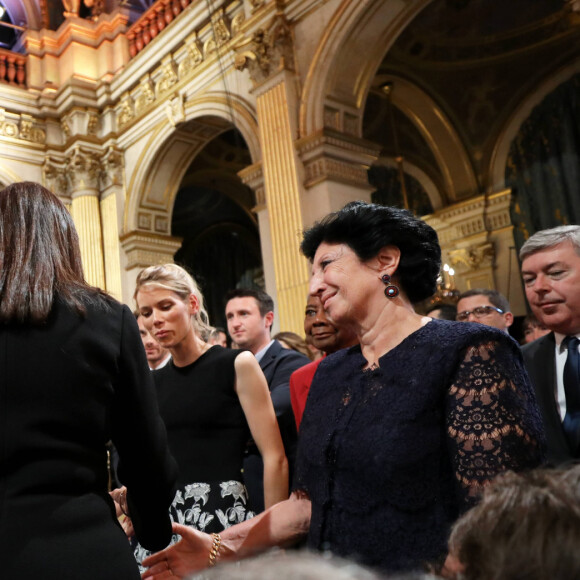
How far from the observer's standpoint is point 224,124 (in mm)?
9727

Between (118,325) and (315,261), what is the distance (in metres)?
0.52

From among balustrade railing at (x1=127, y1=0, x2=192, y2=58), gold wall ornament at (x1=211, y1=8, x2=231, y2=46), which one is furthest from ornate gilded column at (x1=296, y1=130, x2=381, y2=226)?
balustrade railing at (x1=127, y1=0, x2=192, y2=58)

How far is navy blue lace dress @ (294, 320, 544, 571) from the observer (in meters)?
1.25

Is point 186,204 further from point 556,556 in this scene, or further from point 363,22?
point 556,556

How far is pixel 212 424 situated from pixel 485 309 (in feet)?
7.45

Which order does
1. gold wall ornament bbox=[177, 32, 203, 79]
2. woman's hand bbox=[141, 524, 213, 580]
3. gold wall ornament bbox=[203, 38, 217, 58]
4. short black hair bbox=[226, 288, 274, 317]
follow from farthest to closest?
gold wall ornament bbox=[177, 32, 203, 79] < gold wall ornament bbox=[203, 38, 217, 58] < short black hair bbox=[226, 288, 274, 317] < woman's hand bbox=[141, 524, 213, 580]

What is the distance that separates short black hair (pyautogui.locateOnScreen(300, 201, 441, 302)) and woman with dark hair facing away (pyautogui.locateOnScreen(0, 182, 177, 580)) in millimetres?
548

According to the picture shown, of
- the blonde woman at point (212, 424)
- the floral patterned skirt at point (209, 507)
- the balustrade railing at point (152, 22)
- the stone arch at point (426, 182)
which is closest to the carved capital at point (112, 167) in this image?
the balustrade railing at point (152, 22)

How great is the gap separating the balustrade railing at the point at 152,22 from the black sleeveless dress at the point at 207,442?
26.9 ft

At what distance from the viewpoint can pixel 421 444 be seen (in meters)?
1.32

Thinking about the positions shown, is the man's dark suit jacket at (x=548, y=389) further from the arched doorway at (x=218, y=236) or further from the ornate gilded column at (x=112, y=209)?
the arched doorway at (x=218, y=236)

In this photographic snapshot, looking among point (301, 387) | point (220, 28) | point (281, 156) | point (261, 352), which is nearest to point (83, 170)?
point (220, 28)

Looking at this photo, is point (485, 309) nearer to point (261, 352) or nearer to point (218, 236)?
point (261, 352)

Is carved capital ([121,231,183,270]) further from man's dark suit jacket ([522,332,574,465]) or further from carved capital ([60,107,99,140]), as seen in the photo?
man's dark suit jacket ([522,332,574,465])
